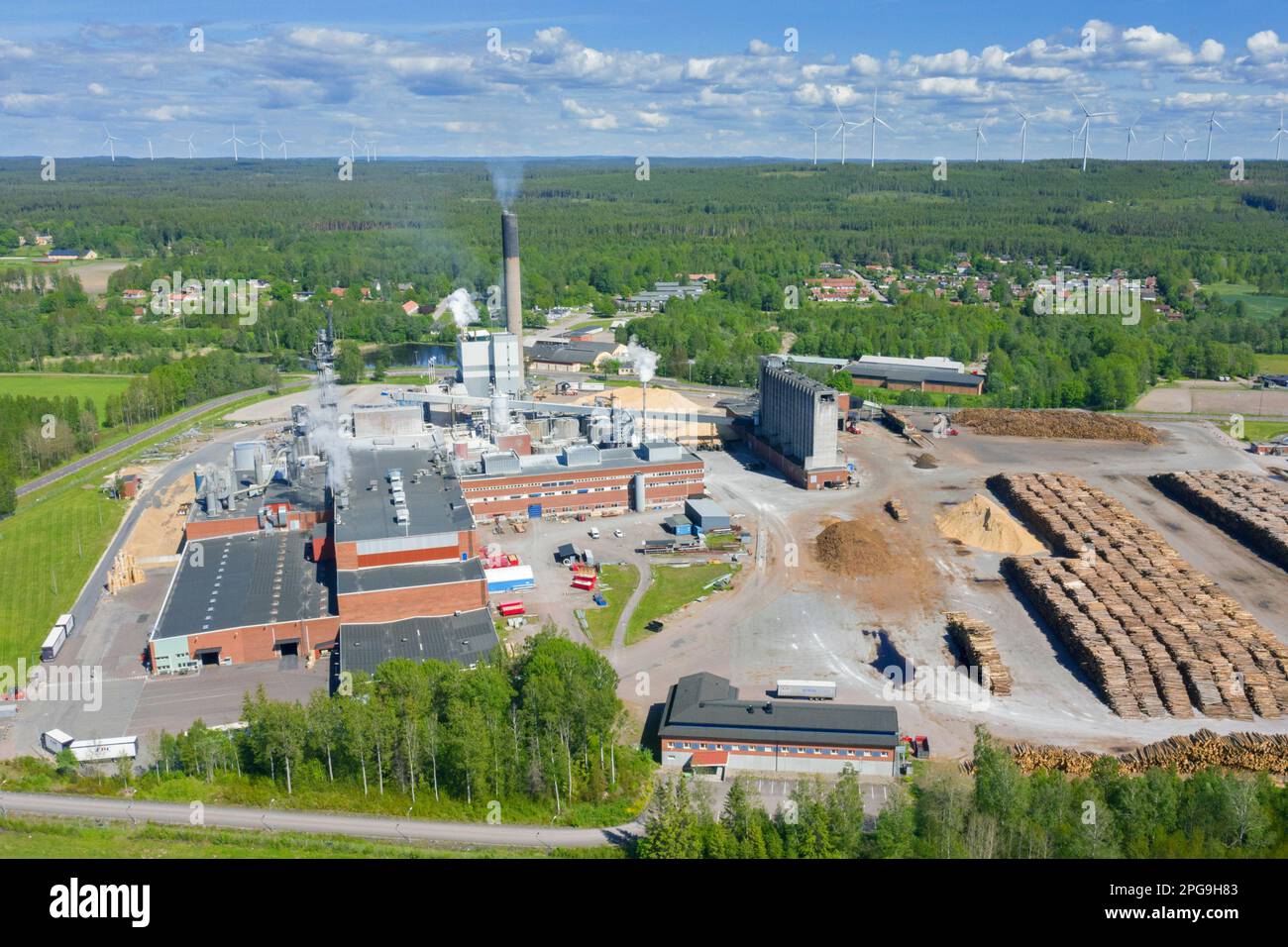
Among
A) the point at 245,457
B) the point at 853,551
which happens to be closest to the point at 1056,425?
the point at 853,551

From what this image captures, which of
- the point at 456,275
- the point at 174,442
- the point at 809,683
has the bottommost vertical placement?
the point at 809,683

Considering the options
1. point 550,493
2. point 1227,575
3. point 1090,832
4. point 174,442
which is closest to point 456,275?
point 174,442

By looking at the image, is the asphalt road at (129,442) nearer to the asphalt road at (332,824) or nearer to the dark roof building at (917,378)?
the asphalt road at (332,824)

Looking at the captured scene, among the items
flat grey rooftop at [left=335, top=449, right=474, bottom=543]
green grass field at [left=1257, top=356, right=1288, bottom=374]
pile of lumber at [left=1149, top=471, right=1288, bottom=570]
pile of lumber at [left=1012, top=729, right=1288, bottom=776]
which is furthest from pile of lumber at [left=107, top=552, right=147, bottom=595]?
green grass field at [left=1257, top=356, right=1288, bottom=374]

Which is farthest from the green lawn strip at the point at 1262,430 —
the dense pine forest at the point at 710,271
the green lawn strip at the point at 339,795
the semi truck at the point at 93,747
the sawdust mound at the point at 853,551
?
the semi truck at the point at 93,747

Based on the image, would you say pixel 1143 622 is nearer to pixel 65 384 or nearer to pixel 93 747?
pixel 93 747

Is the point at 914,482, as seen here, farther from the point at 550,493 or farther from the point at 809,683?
the point at 809,683
